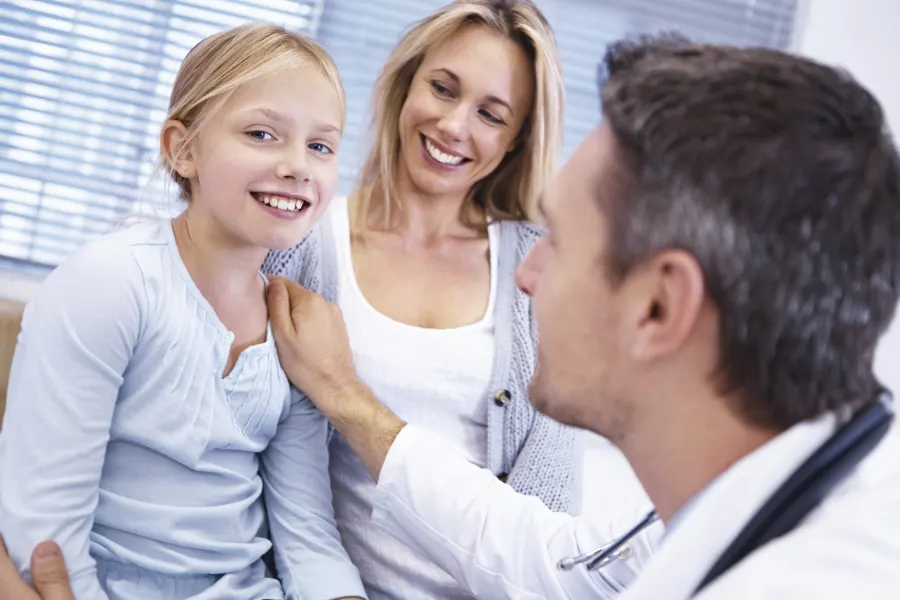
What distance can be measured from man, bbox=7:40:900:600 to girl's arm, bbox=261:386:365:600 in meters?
0.59

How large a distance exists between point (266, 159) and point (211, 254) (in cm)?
16

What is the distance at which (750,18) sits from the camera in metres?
2.65

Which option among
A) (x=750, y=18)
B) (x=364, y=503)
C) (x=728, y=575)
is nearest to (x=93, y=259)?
(x=364, y=503)

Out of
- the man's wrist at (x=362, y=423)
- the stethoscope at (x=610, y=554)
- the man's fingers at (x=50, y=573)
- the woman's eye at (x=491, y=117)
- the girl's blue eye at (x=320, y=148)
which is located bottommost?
the man's fingers at (x=50, y=573)

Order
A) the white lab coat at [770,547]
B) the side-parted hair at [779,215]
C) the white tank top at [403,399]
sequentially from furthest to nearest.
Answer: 1. the white tank top at [403,399]
2. the side-parted hair at [779,215]
3. the white lab coat at [770,547]

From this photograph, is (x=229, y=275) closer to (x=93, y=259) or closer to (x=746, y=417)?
(x=93, y=259)

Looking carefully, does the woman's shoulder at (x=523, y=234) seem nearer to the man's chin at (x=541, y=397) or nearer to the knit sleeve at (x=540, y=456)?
the knit sleeve at (x=540, y=456)

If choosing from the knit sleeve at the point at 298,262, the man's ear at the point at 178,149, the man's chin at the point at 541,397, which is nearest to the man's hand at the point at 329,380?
the knit sleeve at the point at 298,262

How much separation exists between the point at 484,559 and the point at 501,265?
623 millimetres

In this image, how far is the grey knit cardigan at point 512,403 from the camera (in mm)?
1664

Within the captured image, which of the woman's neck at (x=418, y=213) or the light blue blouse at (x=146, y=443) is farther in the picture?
the woman's neck at (x=418, y=213)

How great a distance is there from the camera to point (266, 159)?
4.46 feet

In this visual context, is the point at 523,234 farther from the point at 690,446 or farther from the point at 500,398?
the point at 690,446

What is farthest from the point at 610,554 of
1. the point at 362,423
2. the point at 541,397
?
the point at 362,423
